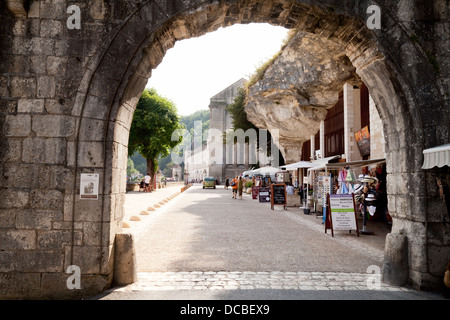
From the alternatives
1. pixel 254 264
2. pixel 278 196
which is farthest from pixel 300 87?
pixel 254 264

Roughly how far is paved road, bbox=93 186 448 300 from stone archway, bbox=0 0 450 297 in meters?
0.71

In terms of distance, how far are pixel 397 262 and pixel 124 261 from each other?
3.91 meters

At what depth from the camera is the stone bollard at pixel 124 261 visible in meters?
3.92

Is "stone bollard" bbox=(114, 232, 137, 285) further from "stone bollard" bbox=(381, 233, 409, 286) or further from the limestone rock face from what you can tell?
the limestone rock face

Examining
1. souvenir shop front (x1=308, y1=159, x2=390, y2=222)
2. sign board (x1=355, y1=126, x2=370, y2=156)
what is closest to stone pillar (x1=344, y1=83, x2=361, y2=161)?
sign board (x1=355, y1=126, x2=370, y2=156)

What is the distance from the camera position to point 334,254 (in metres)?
5.57

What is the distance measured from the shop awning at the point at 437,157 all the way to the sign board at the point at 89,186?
4514mm

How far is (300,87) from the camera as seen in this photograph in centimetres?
1533

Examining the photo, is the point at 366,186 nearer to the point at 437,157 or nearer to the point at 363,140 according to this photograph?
the point at 437,157

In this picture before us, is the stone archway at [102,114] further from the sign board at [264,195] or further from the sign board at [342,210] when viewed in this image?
the sign board at [264,195]

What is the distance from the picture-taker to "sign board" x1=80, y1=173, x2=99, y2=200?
3.75m

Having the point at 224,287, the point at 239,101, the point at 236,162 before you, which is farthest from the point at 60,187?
the point at 236,162

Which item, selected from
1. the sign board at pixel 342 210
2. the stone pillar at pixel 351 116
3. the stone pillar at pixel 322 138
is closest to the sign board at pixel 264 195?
the stone pillar at pixel 351 116
